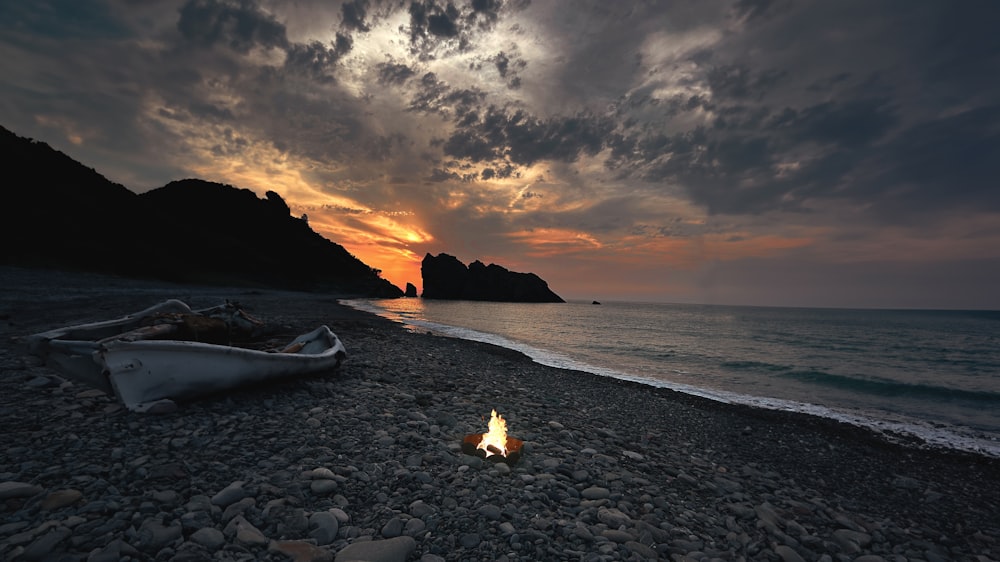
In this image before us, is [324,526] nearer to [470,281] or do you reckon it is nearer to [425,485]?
[425,485]

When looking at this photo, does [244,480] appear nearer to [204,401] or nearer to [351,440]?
[351,440]

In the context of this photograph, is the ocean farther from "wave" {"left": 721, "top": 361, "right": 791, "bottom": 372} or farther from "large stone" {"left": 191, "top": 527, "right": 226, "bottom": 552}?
"large stone" {"left": 191, "top": 527, "right": 226, "bottom": 552}

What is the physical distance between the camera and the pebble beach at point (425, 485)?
353cm

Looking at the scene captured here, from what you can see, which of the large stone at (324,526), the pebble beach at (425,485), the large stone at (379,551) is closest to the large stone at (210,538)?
the pebble beach at (425,485)

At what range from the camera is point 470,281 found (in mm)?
183125

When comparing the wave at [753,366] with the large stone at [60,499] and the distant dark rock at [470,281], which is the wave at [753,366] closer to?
the large stone at [60,499]

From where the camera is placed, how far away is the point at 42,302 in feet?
68.5

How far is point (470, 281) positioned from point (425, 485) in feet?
587

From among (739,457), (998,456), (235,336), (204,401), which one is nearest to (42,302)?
(235,336)

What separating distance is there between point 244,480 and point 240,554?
1313 millimetres

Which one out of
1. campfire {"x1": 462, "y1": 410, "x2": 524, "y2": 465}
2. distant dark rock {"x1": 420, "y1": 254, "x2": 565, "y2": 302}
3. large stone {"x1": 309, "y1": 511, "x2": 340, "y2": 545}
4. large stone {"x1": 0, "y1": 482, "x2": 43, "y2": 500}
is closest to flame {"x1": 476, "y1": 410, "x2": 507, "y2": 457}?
campfire {"x1": 462, "y1": 410, "x2": 524, "y2": 465}

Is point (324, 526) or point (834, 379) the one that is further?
point (834, 379)

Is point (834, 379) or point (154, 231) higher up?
point (154, 231)

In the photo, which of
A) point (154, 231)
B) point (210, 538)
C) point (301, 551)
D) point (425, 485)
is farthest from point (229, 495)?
point (154, 231)
